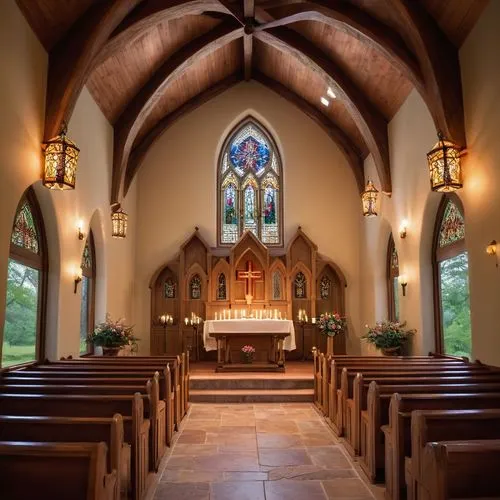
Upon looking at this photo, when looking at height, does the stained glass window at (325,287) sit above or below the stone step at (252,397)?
above

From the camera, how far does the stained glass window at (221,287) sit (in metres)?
11.8

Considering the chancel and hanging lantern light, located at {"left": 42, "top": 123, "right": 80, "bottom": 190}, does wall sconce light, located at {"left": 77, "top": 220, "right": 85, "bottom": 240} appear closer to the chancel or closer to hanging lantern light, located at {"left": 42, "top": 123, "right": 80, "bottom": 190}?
the chancel

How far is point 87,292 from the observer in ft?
31.2

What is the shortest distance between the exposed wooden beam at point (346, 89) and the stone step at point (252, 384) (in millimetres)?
3857

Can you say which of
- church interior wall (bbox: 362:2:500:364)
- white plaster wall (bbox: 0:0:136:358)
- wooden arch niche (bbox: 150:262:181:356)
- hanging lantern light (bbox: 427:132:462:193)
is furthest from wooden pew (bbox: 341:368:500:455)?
wooden arch niche (bbox: 150:262:181:356)

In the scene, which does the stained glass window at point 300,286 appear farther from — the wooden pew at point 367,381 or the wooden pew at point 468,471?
the wooden pew at point 468,471

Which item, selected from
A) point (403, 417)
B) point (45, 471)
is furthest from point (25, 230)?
point (403, 417)

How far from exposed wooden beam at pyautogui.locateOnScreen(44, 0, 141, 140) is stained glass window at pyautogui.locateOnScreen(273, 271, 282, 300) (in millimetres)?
6303

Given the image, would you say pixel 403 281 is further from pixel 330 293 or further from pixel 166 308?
pixel 166 308

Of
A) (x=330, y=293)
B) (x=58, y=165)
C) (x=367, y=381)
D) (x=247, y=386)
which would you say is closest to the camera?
(x=367, y=381)

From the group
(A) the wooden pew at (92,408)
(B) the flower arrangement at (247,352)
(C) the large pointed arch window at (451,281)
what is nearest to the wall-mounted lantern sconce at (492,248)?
(C) the large pointed arch window at (451,281)

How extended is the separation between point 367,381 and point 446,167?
2962 mm

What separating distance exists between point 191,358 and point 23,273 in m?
5.44

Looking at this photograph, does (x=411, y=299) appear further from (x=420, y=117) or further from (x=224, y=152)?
(x=224, y=152)
